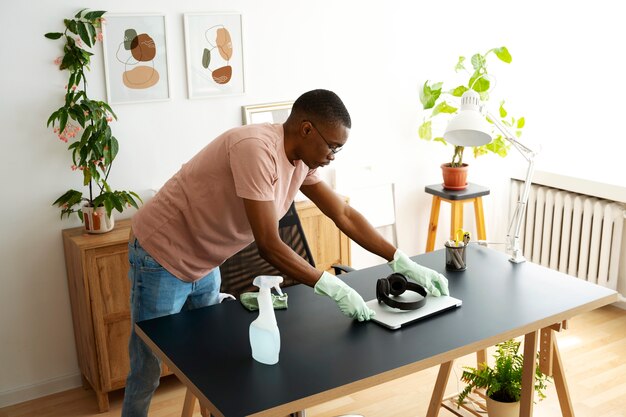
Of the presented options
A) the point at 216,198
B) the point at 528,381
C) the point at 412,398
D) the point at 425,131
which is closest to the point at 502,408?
the point at 528,381

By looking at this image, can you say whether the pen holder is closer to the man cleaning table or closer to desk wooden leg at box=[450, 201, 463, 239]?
the man cleaning table

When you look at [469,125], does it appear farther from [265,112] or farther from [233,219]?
[265,112]

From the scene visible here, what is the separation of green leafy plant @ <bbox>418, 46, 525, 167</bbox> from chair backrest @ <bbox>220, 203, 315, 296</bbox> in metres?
1.55

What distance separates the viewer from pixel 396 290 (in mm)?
2383

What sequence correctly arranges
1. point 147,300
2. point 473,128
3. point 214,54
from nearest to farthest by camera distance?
point 147,300 → point 473,128 → point 214,54

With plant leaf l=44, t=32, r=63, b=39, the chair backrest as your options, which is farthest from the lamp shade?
plant leaf l=44, t=32, r=63, b=39

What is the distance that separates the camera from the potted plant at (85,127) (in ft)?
10.5

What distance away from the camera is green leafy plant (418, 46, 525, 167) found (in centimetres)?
424

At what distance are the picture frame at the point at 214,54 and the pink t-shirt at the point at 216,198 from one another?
49.9 inches

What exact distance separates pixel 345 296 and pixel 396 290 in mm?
212

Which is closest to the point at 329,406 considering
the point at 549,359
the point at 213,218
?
the point at 549,359

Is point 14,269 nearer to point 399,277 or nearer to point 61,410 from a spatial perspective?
point 61,410

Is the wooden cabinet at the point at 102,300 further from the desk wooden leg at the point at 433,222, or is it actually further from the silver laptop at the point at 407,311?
the desk wooden leg at the point at 433,222

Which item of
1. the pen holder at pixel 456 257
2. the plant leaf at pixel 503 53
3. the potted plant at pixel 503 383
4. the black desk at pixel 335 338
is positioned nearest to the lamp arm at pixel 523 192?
the black desk at pixel 335 338
